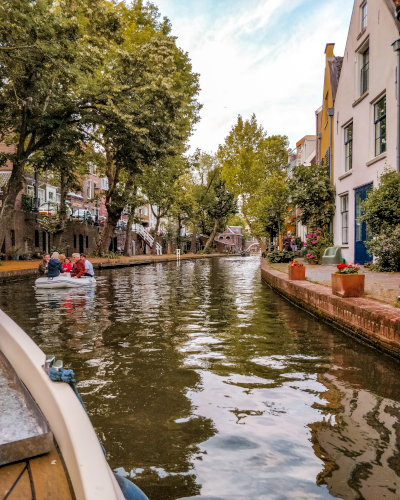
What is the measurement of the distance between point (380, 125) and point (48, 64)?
12537 mm

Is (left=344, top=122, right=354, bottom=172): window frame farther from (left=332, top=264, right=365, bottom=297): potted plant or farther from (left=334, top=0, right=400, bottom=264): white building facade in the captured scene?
(left=332, top=264, right=365, bottom=297): potted plant

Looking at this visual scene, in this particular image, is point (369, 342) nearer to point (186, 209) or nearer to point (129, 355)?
point (129, 355)

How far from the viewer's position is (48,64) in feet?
58.2

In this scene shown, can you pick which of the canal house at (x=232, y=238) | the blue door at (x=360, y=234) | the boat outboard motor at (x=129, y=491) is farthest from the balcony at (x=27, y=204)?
the canal house at (x=232, y=238)

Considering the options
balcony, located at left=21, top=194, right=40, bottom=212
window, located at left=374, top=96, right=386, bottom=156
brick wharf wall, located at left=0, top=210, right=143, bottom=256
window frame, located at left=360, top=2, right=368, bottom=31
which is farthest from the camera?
balcony, located at left=21, top=194, right=40, bottom=212

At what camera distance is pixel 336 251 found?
61.4 feet

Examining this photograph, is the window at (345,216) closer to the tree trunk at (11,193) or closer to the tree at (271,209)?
the tree trunk at (11,193)

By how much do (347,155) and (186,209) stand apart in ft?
109

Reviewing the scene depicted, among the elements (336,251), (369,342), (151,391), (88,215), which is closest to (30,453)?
(151,391)

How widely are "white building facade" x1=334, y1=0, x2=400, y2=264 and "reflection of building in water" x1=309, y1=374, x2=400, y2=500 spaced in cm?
1135

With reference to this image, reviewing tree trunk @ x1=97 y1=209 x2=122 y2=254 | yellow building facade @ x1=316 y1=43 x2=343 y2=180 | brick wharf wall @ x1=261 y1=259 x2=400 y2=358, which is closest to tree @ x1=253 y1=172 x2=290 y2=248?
yellow building facade @ x1=316 y1=43 x2=343 y2=180

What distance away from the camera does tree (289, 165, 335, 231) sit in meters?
20.5

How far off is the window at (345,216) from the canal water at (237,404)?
37.1 feet

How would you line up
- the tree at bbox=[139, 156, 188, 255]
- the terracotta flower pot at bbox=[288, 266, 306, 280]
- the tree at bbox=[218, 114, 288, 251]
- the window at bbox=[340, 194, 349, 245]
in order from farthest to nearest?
1. the tree at bbox=[218, 114, 288, 251]
2. the tree at bbox=[139, 156, 188, 255]
3. the window at bbox=[340, 194, 349, 245]
4. the terracotta flower pot at bbox=[288, 266, 306, 280]
